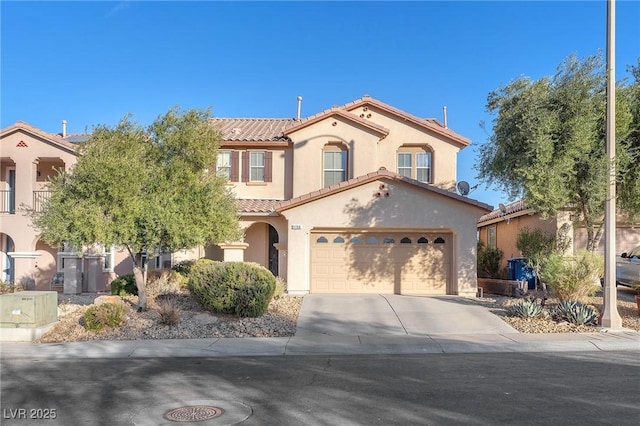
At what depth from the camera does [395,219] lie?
1834cm

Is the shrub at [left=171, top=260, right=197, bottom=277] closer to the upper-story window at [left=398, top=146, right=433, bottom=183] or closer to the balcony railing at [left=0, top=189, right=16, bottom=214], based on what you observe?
the balcony railing at [left=0, top=189, right=16, bottom=214]

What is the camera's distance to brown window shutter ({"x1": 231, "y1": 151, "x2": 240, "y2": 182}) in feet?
70.3

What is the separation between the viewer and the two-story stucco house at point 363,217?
18312 mm

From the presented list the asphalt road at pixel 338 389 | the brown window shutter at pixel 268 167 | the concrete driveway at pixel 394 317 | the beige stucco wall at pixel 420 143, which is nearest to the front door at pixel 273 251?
the brown window shutter at pixel 268 167

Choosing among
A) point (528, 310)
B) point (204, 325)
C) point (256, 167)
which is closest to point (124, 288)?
point (204, 325)

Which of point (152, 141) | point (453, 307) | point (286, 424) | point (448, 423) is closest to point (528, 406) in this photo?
point (448, 423)

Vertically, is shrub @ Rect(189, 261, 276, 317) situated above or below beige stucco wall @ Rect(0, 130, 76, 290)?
below

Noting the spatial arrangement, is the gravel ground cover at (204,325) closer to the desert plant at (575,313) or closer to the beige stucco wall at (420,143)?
the desert plant at (575,313)

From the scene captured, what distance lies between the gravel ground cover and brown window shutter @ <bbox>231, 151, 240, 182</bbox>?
721 cm

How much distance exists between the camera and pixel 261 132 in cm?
2255

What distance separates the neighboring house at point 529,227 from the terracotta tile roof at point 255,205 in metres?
8.91

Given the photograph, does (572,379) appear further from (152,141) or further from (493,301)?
(152,141)

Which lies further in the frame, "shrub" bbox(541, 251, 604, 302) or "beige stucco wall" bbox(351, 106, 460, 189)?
"beige stucco wall" bbox(351, 106, 460, 189)

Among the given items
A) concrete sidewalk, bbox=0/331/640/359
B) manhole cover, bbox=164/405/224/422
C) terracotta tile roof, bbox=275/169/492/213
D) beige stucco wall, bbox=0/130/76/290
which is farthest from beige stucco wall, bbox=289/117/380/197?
manhole cover, bbox=164/405/224/422
